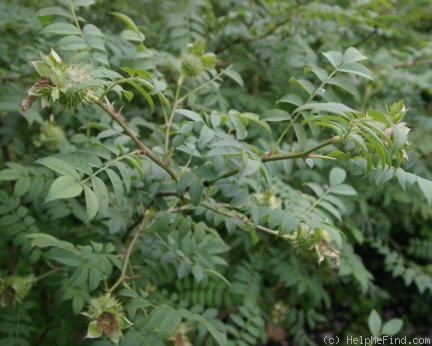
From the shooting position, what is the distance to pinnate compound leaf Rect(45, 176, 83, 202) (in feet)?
3.28

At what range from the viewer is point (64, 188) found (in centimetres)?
104

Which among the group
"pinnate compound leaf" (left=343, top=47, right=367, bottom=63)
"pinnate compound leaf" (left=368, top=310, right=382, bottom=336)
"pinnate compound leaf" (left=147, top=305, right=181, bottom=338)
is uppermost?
"pinnate compound leaf" (left=343, top=47, right=367, bottom=63)

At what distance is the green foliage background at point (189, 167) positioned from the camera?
1218mm

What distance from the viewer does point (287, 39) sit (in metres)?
2.72

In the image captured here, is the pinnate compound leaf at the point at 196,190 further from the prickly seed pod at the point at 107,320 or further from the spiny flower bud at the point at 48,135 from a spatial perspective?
the spiny flower bud at the point at 48,135

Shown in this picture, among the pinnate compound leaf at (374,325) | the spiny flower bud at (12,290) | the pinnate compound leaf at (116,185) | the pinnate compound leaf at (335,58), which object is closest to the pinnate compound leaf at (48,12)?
the pinnate compound leaf at (116,185)

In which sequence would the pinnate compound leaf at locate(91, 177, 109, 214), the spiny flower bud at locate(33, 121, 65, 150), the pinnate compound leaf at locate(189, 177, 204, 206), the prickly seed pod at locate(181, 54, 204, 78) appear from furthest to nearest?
the spiny flower bud at locate(33, 121, 65, 150)
the prickly seed pod at locate(181, 54, 204, 78)
the pinnate compound leaf at locate(189, 177, 204, 206)
the pinnate compound leaf at locate(91, 177, 109, 214)

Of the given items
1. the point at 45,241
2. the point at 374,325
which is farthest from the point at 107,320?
the point at 374,325

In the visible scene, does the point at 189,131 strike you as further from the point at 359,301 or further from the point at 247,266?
the point at 359,301

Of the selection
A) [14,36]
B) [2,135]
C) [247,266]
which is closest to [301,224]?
[247,266]

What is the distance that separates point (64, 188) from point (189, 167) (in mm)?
923

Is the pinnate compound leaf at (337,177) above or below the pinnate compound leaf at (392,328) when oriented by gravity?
above

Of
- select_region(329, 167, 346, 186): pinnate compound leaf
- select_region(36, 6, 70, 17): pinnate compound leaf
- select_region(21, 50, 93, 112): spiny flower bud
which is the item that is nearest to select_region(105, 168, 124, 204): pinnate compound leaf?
select_region(21, 50, 93, 112): spiny flower bud

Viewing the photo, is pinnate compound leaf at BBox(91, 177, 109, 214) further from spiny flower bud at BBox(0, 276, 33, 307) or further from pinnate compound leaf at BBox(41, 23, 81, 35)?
spiny flower bud at BBox(0, 276, 33, 307)
